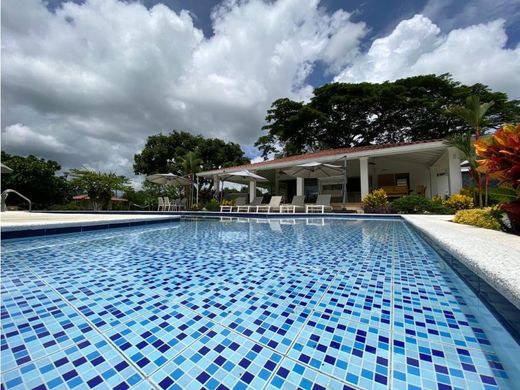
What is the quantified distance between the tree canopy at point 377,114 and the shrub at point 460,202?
1326 centimetres

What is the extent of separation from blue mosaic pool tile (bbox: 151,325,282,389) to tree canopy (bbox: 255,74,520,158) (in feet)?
76.4

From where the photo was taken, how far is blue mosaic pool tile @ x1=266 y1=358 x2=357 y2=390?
103 centimetres

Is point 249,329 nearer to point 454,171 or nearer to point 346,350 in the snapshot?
point 346,350

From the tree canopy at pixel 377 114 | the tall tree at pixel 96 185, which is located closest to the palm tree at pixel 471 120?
the tree canopy at pixel 377 114

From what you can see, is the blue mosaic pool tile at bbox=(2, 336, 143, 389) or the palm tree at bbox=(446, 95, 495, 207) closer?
the blue mosaic pool tile at bbox=(2, 336, 143, 389)

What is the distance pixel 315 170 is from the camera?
41.1 ft

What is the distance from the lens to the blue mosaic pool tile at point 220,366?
1.05m

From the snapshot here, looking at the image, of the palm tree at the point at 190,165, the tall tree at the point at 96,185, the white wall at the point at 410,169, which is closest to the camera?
the white wall at the point at 410,169

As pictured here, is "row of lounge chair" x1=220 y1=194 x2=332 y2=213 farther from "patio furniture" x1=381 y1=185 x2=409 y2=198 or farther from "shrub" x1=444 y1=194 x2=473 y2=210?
"shrub" x1=444 y1=194 x2=473 y2=210

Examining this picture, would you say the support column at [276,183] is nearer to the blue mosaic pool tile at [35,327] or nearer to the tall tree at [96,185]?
the tall tree at [96,185]

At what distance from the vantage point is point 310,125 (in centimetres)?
2391

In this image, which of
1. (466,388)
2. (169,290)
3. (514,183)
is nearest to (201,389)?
(466,388)

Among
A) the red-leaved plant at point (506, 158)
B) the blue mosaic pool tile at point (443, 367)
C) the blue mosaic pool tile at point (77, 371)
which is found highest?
the red-leaved plant at point (506, 158)

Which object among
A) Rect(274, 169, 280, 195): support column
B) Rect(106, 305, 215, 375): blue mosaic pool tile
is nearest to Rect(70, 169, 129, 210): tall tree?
Rect(274, 169, 280, 195): support column
